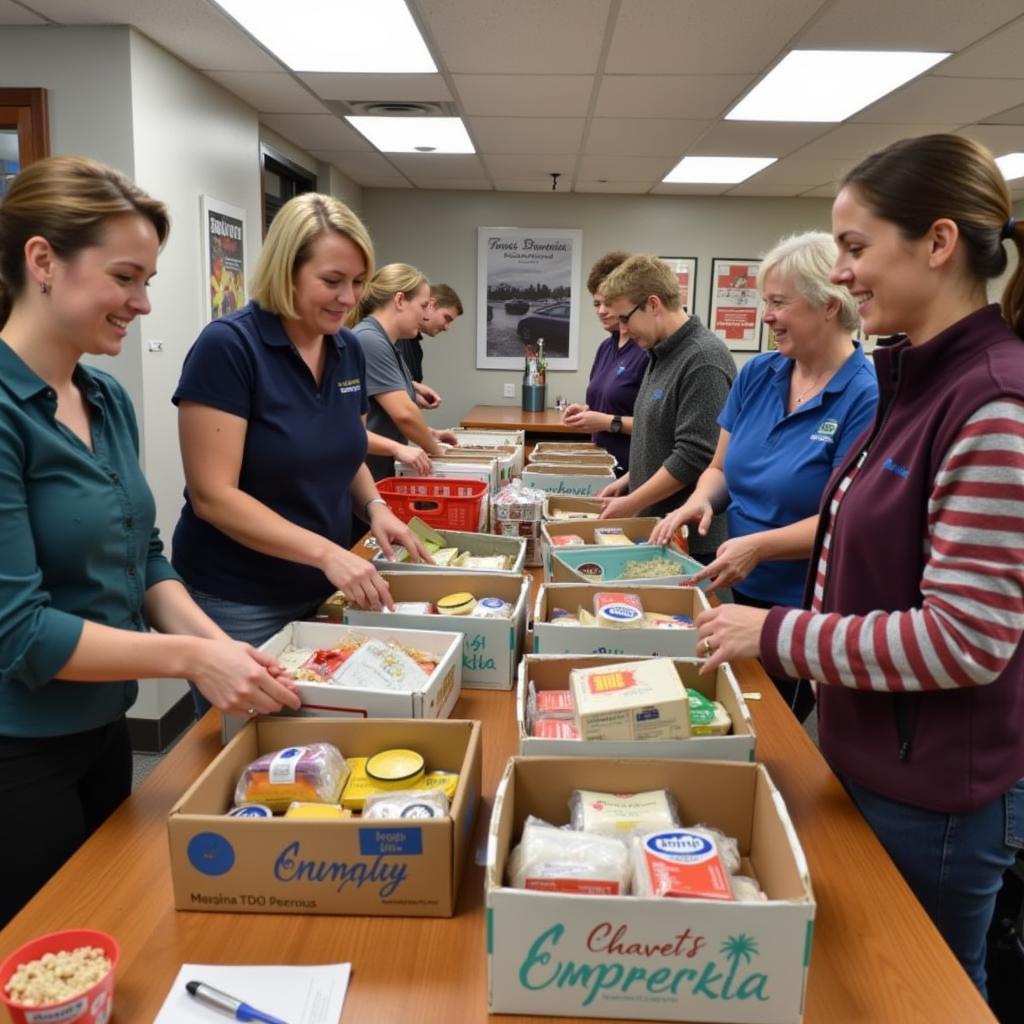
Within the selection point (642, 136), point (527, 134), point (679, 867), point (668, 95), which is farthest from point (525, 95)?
point (679, 867)

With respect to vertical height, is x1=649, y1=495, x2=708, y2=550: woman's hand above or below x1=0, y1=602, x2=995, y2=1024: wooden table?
above

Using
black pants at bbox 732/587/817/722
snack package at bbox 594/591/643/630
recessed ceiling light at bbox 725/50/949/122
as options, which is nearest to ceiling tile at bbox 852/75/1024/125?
recessed ceiling light at bbox 725/50/949/122

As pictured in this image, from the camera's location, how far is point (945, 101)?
3912mm

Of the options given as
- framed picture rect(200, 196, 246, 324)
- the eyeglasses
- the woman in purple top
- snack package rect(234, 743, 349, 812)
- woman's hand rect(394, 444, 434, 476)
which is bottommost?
snack package rect(234, 743, 349, 812)

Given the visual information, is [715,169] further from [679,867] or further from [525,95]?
[679,867]

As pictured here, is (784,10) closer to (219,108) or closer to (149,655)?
(219,108)

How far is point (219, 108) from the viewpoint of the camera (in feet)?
12.6

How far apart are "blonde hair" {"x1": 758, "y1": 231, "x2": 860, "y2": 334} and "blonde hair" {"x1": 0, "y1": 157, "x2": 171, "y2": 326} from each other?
134cm

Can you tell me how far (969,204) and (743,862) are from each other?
881mm

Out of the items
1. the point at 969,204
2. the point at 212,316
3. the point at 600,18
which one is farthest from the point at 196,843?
the point at 212,316

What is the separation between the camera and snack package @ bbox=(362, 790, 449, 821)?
102cm

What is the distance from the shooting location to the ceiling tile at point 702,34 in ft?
9.09

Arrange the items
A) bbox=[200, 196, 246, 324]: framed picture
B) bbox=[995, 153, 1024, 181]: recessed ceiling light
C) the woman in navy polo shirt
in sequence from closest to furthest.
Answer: the woman in navy polo shirt, bbox=[200, 196, 246, 324]: framed picture, bbox=[995, 153, 1024, 181]: recessed ceiling light

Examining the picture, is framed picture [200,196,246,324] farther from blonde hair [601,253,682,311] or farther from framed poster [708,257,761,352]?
framed poster [708,257,761,352]
